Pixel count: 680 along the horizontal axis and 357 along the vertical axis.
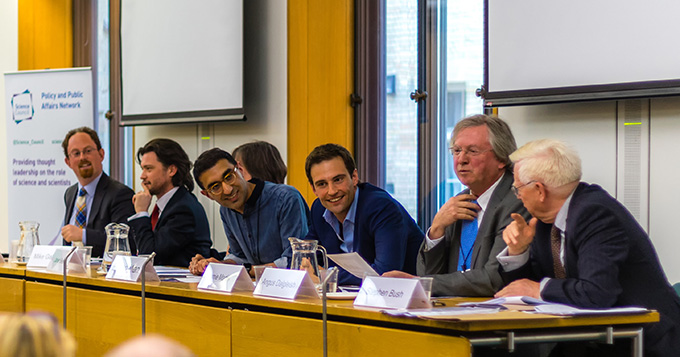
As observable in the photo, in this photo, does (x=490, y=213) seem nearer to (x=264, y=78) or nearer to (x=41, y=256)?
(x=41, y=256)

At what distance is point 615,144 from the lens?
13.3ft

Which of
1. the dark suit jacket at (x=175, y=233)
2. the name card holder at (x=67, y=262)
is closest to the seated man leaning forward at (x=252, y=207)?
the dark suit jacket at (x=175, y=233)

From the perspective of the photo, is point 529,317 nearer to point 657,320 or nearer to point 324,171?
point 657,320

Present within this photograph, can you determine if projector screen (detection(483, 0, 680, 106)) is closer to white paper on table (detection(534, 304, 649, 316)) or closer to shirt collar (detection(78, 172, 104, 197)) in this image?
white paper on table (detection(534, 304, 649, 316))

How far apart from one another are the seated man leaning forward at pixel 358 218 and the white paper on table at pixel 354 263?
0.51 metres

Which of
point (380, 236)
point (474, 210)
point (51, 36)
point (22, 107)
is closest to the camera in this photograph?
point (474, 210)

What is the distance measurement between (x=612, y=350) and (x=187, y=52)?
4474mm

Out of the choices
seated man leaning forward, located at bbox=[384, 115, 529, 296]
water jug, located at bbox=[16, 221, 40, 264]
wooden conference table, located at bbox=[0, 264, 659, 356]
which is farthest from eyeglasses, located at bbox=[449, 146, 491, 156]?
water jug, located at bbox=[16, 221, 40, 264]

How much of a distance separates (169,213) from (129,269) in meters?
1.03

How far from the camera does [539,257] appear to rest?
2.67 metres

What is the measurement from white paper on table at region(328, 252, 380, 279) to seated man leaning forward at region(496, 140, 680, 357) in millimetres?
435

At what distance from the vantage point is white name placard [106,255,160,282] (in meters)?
3.09

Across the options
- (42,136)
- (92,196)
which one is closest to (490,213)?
(92,196)

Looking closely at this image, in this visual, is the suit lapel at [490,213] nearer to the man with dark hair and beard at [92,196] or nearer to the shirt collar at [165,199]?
the shirt collar at [165,199]
